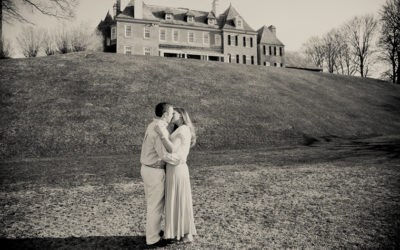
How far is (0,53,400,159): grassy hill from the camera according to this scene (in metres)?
15.9

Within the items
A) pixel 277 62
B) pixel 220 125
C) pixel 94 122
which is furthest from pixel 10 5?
pixel 277 62

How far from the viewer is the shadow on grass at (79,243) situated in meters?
4.65

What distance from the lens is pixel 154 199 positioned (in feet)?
14.4

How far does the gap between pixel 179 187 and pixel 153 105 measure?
15801 mm

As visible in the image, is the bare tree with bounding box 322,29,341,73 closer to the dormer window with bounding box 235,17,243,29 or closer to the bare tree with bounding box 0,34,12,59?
the dormer window with bounding box 235,17,243,29

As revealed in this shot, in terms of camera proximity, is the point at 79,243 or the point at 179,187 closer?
the point at 179,187

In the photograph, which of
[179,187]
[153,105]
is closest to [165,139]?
[179,187]

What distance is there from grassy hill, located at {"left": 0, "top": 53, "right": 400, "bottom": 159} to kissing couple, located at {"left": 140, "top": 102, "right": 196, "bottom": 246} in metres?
10.8

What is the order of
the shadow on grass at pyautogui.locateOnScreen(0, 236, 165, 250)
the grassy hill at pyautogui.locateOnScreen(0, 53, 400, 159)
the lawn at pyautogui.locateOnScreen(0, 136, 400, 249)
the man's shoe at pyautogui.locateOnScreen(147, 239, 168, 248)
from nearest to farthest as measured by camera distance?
1. the man's shoe at pyautogui.locateOnScreen(147, 239, 168, 248)
2. the shadow on grass at pyautogui.locateOnScreen(0, 236, 165, 250)
3. the lawn at pyautogui.locateOnScreen(0, 136, 400, 249)
4. the grassy hill at pyautogui.locateOnScreen(0, 53, 400, 159)

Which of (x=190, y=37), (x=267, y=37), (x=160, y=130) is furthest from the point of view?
(x=267, y=37)

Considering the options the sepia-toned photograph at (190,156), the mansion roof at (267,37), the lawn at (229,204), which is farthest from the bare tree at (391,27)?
the lawn at (229,204)

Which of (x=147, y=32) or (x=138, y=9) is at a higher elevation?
(x=138, y=9)

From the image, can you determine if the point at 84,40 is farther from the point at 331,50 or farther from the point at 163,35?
the point at 331,50

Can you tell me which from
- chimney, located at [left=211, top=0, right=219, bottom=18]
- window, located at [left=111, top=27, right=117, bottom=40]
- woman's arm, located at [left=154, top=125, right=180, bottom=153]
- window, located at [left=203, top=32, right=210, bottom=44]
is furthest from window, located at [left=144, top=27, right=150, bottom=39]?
woman's arm, located at [left=154, top=125, right=180, bottom=153]
